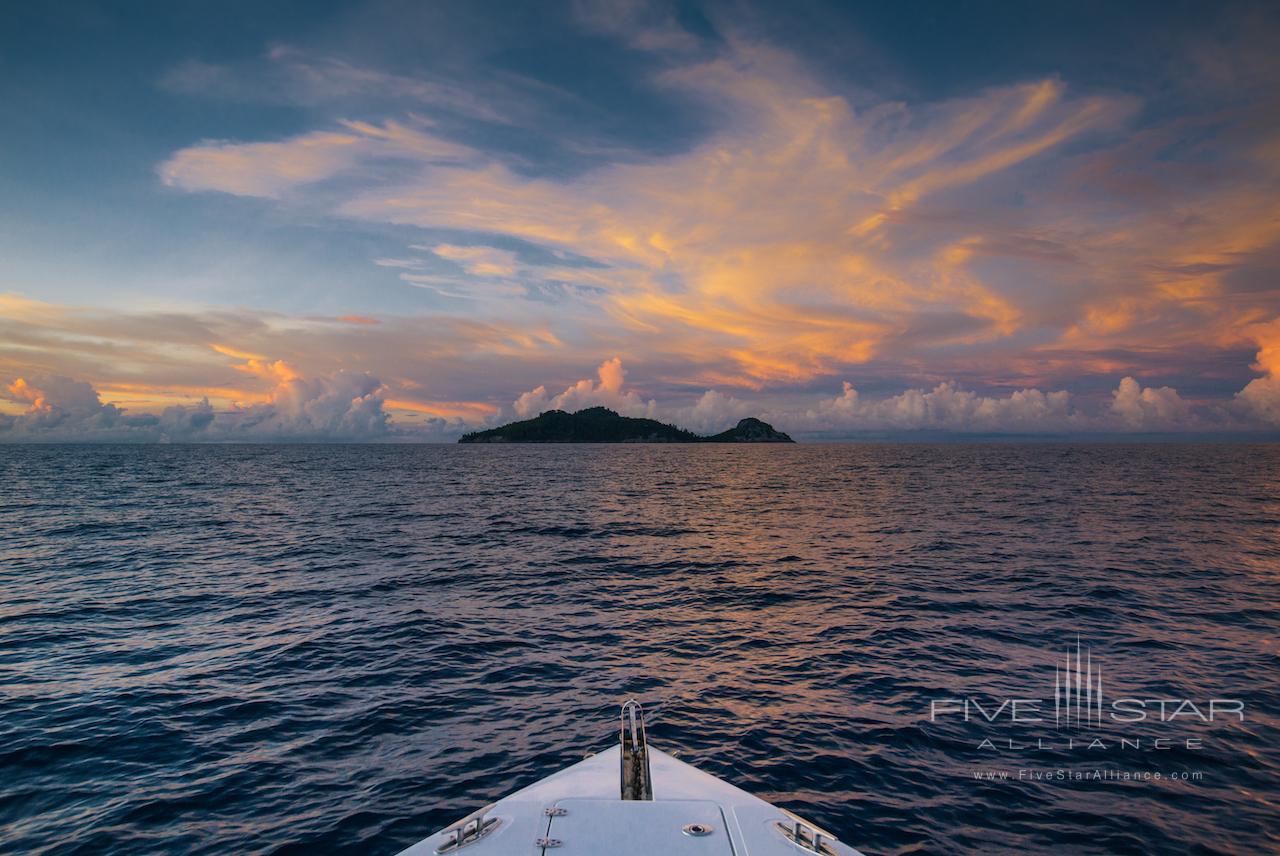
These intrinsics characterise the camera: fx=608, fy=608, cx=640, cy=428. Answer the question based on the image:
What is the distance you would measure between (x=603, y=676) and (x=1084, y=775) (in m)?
10.8

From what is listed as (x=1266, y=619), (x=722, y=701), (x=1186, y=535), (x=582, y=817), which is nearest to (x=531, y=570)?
(x=722, y=701)

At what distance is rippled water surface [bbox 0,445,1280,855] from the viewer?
1061 centimetres

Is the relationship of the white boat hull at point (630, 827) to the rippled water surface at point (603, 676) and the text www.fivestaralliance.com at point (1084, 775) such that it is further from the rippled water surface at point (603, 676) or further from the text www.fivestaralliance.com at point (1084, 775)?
the text www.fivestaralliance.com at point (1084, 775)

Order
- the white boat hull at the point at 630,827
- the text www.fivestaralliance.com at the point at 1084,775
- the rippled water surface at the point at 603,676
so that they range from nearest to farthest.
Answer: the white boat hull at the point at 630,827 < the rippled water surface at the point at 603,676 < the text www.fivestaralliance.com at the point at 1084,775

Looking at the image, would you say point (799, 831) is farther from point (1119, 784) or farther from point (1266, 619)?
point (1266, 619)

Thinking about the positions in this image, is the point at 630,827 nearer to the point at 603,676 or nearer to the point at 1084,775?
the point at 603,676

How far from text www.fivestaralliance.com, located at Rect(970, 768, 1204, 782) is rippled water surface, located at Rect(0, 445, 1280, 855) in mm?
156

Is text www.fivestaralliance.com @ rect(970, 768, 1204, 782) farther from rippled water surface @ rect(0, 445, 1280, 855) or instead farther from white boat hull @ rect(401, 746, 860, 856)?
white boat hull @ rect(401, 746, 860, 856)

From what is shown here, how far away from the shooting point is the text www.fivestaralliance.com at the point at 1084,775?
38.1 ft

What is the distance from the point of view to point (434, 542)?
38.8m

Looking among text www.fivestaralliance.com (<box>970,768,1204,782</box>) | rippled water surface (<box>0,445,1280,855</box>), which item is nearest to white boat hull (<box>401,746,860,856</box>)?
rippled water surface (<box>0,445,1280,855</box>)

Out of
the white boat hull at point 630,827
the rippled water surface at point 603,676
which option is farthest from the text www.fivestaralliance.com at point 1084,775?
the white boat hull at point 630,827

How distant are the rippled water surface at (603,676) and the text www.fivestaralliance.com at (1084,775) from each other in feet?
0.51

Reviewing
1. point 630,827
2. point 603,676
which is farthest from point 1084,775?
point 603,676
